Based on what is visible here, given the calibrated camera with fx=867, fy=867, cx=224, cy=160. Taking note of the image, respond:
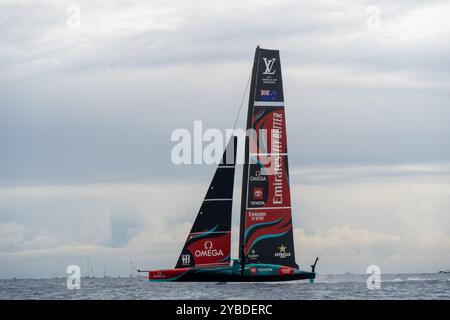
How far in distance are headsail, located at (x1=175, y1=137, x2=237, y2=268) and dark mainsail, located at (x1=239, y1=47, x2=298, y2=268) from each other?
1.24m

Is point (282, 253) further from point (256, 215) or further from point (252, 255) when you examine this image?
point (256, 215)

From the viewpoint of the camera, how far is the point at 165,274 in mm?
59094

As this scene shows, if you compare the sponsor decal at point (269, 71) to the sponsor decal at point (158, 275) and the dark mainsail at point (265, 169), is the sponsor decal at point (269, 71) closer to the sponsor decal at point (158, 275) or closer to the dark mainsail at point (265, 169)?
the dark mainsail at point (265, 169)

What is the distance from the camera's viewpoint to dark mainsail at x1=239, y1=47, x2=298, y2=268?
199ft

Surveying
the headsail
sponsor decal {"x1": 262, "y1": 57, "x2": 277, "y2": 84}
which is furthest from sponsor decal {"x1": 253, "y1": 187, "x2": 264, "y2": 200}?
sponsor decal {"x1": 262, "y1": 57, "x2": 277, "y2": 84}

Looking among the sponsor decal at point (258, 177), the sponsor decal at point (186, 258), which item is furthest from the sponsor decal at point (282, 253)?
the sponsor decal at point (186, 258)

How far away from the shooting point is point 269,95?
61250mm

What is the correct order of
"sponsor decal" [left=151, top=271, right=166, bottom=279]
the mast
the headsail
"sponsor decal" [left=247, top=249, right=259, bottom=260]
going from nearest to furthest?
"sponsor decal" [left=151, top=271, right=166, bottom=279] → the headsail → the mast → "sponsor decal" [left=247, top=249, right=259, bottom=260]

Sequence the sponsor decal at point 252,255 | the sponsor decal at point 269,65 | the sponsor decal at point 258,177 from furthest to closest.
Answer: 1. the sponsor decal at point 252,255
2. the sponsor decal at point 258,177
3. the sponsor decal at point 269,65

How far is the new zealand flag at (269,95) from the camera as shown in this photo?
61.1 m

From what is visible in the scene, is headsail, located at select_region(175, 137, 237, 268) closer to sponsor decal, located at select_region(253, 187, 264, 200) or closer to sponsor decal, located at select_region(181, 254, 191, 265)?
sponsor decal, located at select_region(181, 254, 191, 265)
